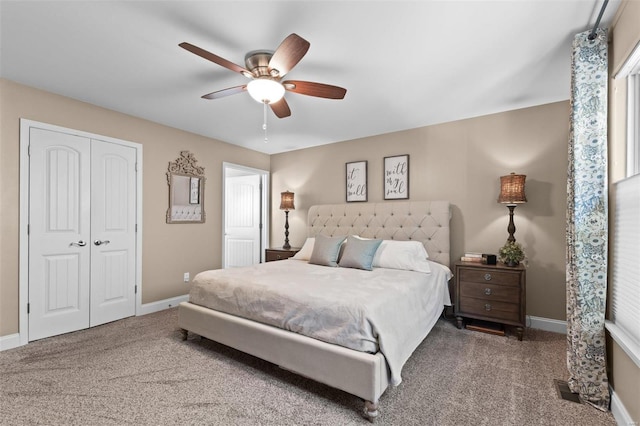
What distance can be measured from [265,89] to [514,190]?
107 inches

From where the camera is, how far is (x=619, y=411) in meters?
1.70

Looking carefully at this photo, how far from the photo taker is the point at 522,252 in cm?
301

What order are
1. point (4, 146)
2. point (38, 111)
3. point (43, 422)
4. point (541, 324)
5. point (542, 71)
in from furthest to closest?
point (541, 324) → point (38, 111) → point (4, 146) → point (542, 71) → point (43, 422)

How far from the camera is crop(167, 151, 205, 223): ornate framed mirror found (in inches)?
159

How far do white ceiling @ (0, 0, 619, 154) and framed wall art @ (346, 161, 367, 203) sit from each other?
112 centimetres

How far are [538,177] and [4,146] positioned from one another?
17.8 ft

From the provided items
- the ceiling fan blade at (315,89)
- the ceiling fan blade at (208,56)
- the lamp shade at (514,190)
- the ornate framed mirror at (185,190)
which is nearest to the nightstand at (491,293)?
the lamp shade at (514,190)

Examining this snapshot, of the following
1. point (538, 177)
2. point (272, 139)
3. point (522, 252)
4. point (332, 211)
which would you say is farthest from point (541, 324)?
point (272, 139)

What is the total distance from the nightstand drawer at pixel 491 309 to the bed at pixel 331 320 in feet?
0.75

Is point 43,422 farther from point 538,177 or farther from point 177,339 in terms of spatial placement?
point 538,177

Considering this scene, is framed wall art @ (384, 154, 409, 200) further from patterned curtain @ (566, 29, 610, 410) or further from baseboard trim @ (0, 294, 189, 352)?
baseboard trim @ (0, 294, 189, 352)

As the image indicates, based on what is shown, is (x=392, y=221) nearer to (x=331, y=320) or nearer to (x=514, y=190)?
(x=514, y=190)

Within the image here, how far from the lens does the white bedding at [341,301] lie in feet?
6.08

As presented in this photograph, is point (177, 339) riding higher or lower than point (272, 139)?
lower
